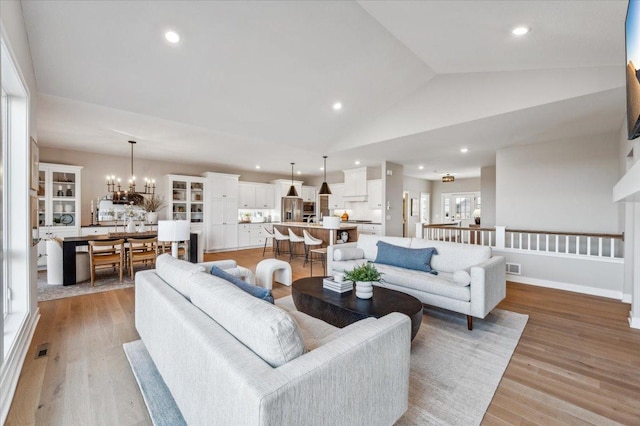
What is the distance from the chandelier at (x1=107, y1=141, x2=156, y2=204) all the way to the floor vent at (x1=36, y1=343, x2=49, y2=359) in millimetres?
3395

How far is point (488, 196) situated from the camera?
8.29 metres

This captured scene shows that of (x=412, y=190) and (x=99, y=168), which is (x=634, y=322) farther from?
(x=99, y=168)

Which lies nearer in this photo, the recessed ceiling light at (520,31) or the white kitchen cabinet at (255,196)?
the recessed ceiling light at (520,31)

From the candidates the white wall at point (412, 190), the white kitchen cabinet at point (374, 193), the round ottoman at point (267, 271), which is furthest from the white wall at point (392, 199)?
the round ottoman at point (267, 271)

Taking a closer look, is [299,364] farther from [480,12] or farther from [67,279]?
[67,279]

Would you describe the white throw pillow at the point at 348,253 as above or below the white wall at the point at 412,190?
below

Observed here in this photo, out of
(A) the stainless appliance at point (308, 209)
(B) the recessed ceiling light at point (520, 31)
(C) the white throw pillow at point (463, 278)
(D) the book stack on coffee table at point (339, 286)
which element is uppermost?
(B) the recessed ceiling light at point (520, 31)

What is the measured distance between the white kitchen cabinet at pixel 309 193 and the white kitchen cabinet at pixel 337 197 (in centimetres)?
110

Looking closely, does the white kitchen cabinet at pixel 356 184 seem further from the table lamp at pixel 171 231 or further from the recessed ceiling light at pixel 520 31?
the table lamp at pixel 171 231

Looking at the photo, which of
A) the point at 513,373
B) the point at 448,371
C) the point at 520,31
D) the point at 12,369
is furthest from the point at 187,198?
the point at 513,373

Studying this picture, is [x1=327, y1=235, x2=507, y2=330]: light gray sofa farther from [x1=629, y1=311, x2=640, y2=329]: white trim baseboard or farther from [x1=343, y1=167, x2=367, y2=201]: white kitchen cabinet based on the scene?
[x1=343, y1=167, x2=367, y2=201]: white kitchen cabinet

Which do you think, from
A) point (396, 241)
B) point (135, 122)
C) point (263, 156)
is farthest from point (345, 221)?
point (135, 122)

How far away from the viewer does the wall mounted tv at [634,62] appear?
1295mm

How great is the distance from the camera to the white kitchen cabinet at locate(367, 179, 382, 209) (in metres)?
7.78
